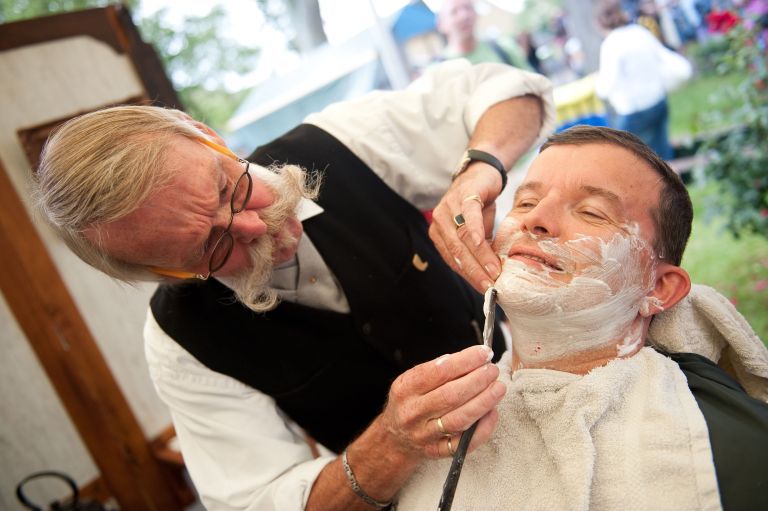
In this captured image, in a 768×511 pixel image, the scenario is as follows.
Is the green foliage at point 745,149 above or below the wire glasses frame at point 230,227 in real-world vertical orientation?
below

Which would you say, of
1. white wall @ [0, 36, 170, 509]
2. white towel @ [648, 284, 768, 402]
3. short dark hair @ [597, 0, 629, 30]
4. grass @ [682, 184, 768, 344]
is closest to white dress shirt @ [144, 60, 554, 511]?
white towel @ [648, 284, 768, 402]

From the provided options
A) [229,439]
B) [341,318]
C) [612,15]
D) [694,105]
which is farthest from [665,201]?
[694,105]

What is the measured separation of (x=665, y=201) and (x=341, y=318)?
0.79 meters

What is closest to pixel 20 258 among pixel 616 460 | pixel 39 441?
pixel 39 441

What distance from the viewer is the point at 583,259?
1.04 metres

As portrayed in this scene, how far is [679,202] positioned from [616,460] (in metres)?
Result: 0.54

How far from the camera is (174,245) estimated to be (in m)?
1.12

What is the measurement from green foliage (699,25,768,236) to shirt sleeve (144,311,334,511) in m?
2.29

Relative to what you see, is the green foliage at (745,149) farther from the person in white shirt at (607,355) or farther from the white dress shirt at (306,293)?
the person in white shirt at (607,355)

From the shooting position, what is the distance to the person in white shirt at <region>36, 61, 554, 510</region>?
1067 mm

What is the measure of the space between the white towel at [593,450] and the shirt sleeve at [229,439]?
0.29m

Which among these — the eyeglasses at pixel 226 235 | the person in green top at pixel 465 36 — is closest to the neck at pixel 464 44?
the person in green top at pixel 465 36

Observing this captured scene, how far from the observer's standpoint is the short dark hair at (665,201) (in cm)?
110

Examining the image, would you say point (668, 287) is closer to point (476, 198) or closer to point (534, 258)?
point (534, 258)
